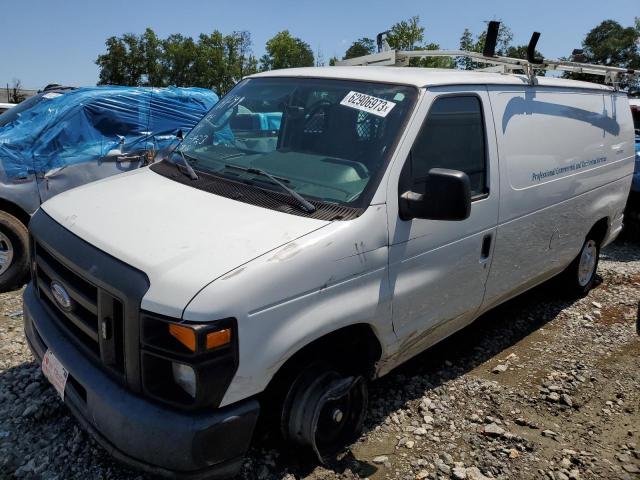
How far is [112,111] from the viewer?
6.09 m

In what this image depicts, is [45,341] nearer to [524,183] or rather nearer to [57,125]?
[524,183]

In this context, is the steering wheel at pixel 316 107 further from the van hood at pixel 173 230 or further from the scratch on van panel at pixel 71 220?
the scratch on van panel at pixel 71 220

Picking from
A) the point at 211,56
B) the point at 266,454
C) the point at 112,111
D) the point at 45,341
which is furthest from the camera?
the point at 211,56

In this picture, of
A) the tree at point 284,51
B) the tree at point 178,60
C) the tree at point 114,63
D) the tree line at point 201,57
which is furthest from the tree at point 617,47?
the tree at point 114,63

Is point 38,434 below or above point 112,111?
below

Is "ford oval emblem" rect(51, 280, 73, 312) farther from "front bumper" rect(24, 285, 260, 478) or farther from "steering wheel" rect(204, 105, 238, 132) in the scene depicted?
"steering wheel" rect(204, 105, 238, 132)

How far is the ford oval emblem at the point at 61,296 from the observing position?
249 cm

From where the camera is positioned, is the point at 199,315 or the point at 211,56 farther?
the point at 211,56

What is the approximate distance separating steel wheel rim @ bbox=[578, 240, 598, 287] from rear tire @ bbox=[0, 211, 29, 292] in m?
5.40

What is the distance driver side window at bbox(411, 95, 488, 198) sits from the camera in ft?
9.53

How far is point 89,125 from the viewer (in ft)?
19.4

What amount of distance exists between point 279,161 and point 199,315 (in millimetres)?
1242

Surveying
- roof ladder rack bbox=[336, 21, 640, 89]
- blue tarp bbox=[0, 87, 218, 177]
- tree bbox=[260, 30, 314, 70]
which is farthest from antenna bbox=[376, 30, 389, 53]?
tree bbox=[260, 30, 314, 70]

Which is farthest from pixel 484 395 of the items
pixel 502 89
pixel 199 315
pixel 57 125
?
pixel 57 125
